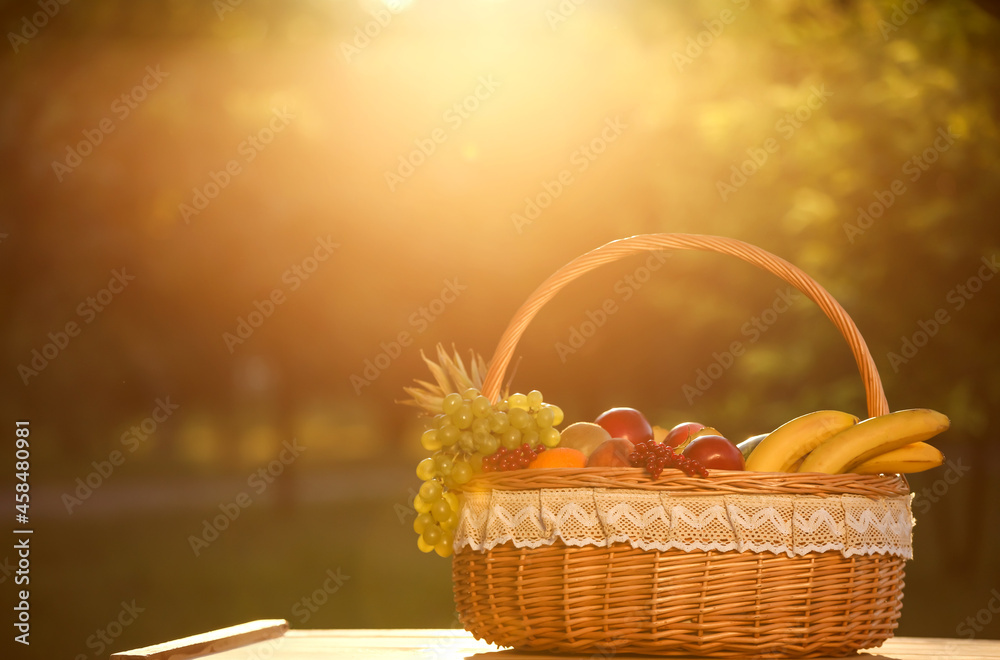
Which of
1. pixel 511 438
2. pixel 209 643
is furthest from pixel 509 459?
pixel 209 643

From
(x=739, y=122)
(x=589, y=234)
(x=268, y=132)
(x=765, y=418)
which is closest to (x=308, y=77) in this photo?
(x=268, y=132)

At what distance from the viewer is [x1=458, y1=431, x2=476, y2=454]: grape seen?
6.59 feet

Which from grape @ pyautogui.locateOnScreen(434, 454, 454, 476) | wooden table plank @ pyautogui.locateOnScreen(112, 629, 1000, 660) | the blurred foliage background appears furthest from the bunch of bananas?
the blurred foliage background

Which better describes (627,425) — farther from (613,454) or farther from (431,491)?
(431,491)

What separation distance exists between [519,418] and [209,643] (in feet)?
2.94

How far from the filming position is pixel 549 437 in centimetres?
204

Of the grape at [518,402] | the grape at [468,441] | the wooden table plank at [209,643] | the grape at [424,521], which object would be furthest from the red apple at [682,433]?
the wooden table plank at [209,643]

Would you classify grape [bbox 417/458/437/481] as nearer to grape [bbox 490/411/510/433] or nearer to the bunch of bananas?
grape [bbox 490/411/510/433]

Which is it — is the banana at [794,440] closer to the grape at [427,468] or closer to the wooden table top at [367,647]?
the wooden table top at [367,647]

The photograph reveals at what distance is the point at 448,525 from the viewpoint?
210 cm

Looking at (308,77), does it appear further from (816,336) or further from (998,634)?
(998,634)

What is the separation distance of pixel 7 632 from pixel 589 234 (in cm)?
439

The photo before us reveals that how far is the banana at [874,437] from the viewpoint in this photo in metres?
1.90

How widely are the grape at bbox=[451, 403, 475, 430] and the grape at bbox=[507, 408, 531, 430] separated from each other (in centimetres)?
8
